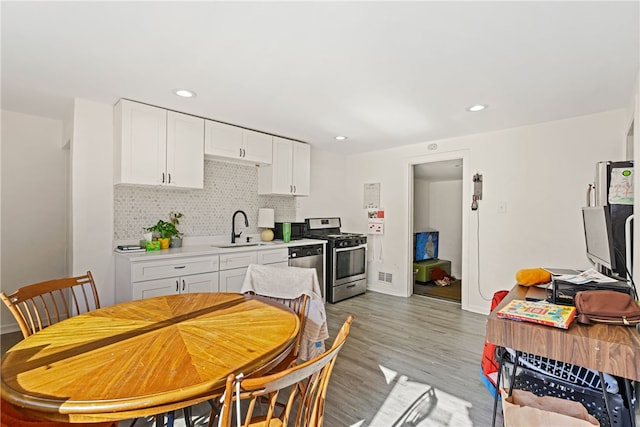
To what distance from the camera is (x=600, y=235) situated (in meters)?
1.95

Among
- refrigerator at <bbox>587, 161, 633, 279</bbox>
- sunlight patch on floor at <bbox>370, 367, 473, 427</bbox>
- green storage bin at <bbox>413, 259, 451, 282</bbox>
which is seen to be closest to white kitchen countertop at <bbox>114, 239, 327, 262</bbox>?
sunlight patch on floor at <bbox>370, 367, 473, 427</bbox>

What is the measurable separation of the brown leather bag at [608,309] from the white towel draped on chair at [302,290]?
4.25 feet

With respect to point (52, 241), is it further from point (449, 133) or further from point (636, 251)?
point (636, 251)

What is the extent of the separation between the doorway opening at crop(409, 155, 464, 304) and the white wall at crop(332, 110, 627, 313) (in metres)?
1.12

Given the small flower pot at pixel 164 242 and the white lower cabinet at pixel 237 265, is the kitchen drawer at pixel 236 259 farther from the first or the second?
the small flower pot at pixel 164 242

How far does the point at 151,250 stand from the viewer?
118 inches

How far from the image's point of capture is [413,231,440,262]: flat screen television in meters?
5.58

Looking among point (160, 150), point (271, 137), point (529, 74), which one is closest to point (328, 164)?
point (271, 137)

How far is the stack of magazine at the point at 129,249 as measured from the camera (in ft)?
9.38

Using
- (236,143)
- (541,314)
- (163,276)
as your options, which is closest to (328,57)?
(541,314)

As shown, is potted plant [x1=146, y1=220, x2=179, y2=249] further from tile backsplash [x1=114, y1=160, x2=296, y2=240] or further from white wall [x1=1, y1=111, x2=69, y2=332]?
white wall [x1=1, y1=111, x2=69, y2=332]

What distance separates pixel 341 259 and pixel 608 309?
327 cm

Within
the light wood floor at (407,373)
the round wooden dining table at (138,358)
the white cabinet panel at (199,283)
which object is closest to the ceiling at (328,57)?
the round wooden dining table at (138,358)

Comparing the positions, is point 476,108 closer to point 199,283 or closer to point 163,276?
point 199,283
